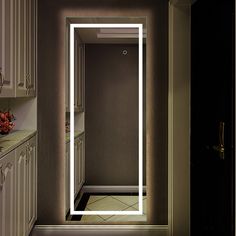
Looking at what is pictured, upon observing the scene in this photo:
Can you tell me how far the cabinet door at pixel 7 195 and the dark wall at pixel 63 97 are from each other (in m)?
0.74

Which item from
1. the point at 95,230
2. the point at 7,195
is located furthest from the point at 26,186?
the point at 95,230

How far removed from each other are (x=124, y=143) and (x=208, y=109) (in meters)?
0.79

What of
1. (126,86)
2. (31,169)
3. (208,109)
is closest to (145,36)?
(126,86)

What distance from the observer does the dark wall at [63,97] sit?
277 centimetres

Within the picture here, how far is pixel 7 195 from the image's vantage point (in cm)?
194

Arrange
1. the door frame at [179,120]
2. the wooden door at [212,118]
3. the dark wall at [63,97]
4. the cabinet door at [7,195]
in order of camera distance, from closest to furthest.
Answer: the cabinet door at [7,195]
the wooden door at [212,118]
the door frame at [179,120]
the dark wall at [63,97]

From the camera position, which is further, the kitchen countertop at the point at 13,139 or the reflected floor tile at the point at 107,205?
the reflected floor tile at the point at 107,205

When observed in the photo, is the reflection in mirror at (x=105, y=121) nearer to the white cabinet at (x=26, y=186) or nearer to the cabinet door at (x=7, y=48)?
the white cabinet at (x=26, y=186)

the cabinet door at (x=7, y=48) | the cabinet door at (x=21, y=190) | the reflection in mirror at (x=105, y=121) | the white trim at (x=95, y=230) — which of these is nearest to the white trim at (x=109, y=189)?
the reflection in mirror at (x=105, y=121)

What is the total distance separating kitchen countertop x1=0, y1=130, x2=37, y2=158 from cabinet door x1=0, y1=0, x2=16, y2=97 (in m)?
0.29

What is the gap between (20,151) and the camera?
2.24 m

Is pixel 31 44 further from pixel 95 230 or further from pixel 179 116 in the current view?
pixel 95 230

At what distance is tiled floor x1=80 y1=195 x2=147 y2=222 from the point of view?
9.41 ft

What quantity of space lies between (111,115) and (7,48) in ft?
3.91
